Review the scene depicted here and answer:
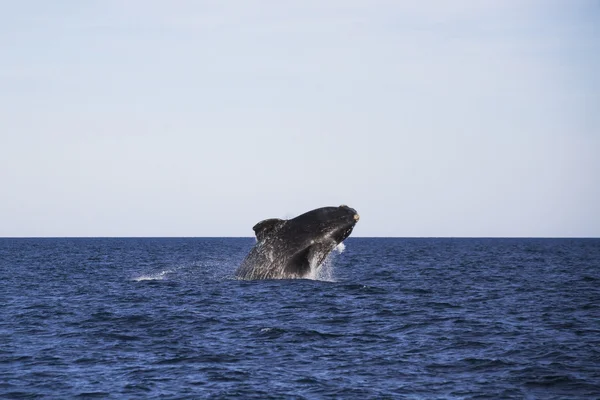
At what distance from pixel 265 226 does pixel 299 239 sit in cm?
126

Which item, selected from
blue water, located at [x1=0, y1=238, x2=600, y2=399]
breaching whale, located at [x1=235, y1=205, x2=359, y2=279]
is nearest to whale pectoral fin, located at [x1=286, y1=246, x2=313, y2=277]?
breaching whale, located at [x1=235, y1=205, x2=359, y2=279]

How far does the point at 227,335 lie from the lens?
21.2m

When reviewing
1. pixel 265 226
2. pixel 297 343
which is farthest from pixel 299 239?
pixel 297 343

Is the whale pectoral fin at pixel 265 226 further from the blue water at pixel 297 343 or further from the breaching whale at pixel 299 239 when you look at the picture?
the blue water at pixel 297 343

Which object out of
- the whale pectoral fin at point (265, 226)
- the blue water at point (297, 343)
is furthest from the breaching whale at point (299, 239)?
the blue water at point (297, 343)

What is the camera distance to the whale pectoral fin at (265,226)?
84.6 ft

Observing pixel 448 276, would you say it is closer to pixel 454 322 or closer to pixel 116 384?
pixel 454 322

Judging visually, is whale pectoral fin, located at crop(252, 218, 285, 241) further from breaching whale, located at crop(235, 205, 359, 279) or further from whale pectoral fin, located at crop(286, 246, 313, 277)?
whale pectoral fin, located at crop(286, 246, 313, 277)

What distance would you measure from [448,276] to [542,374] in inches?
1253

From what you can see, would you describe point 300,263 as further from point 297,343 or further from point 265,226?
point 297,343

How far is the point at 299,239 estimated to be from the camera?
2566 cm

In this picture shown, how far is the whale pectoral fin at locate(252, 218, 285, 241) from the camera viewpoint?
84.6 feet

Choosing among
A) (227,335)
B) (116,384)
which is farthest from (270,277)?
(116,384)

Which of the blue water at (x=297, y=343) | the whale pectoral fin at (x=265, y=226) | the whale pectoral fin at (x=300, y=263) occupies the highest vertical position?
the whale pectoral fin at (x=265, y=226)
